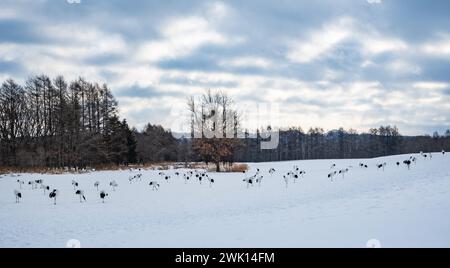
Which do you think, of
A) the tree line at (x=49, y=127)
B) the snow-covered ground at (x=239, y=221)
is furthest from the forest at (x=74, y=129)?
the snow-covered ground at (x=239, y=221)

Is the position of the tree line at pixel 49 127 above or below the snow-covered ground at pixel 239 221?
above

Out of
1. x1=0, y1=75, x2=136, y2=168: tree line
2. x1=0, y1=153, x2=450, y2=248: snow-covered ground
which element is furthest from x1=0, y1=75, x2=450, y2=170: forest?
x1=0, y1=153, x2=450, y2=248: snow-covered ground

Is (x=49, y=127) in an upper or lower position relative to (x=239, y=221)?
upper

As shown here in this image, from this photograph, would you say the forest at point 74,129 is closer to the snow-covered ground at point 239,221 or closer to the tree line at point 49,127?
the tree line at point 49,127

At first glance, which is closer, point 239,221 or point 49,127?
point 239,221

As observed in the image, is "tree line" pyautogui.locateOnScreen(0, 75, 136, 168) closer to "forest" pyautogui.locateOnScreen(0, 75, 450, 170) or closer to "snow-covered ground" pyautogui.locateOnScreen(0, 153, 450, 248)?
"forest" pyautogui.locateOnScreen(0, 75, 450, 170)

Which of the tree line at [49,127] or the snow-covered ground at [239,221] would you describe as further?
the tree line at [49,127]

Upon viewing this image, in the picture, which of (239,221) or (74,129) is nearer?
(239,221)

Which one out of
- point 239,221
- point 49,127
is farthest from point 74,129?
point 239,221

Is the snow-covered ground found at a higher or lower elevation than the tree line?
lower

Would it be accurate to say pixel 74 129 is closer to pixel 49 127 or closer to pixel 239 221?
pixel 49 127

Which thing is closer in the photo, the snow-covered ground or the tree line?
the snow-covered ground
